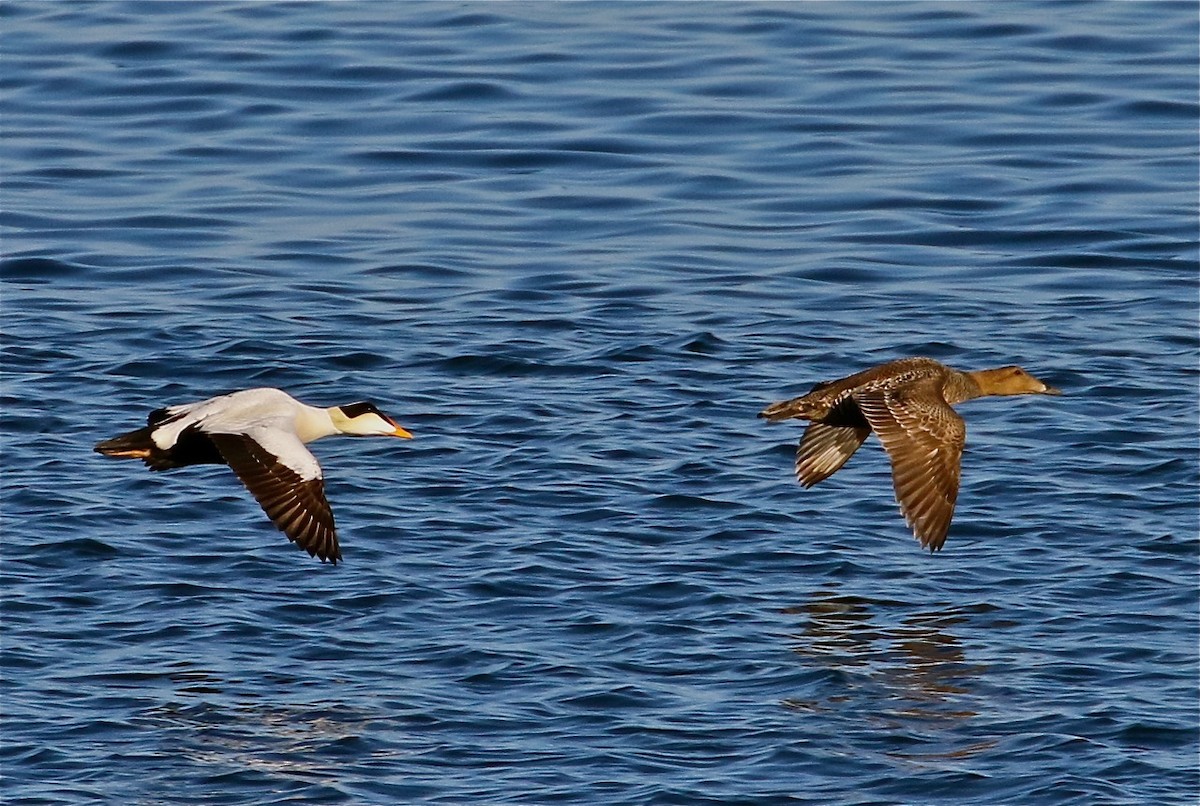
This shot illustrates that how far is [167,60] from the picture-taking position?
Answer: 70.2ft

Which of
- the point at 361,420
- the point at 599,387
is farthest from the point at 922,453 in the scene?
the point at 599,387

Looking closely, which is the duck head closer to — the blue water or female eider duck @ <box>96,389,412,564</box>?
female eider duck @ <box>96,389,412,564</box>

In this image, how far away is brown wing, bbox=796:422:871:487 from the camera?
11.0 meters

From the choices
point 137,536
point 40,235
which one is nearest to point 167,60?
point 40,235

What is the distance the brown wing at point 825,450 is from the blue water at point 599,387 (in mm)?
227

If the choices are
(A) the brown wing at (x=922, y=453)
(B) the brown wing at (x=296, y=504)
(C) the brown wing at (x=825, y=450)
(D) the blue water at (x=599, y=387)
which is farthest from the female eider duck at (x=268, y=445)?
(A) the brown wing at (x=922, y=453)

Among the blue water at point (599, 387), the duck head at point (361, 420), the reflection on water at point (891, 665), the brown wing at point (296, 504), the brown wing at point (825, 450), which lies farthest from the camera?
the brown wing at point (825, 450)

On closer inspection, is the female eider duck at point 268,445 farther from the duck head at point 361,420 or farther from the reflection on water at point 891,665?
the reflection on water at point 891,665

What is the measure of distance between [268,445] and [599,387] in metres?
4.07

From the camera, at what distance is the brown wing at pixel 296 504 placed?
29.7ft

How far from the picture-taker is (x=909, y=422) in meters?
9.97

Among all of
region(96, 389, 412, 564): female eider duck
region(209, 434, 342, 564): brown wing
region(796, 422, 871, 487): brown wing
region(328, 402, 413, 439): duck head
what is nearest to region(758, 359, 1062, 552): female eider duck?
region(796, 422, 871, 487): brown wing

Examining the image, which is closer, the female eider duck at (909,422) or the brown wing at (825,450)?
the female eider duck at (909,422)

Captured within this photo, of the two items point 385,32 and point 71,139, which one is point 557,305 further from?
point 385,32
